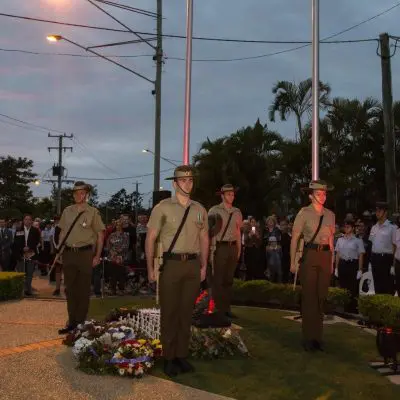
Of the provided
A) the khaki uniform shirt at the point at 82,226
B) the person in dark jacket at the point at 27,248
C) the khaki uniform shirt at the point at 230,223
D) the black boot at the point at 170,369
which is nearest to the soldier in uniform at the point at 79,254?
the khaki uniform shirt at the point at 82,226

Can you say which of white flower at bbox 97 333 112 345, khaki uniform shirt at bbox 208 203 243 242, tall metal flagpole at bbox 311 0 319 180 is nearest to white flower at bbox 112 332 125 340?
white flower at bbox 97 333 112 345

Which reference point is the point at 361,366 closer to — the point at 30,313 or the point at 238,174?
the point at 30,313

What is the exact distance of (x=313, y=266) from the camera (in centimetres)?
699

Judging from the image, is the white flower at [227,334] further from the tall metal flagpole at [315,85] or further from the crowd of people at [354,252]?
the crowd of people at [354,252]

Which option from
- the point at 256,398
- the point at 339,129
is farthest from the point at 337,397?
the point at 339,129

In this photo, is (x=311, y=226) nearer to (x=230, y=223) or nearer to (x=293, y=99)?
(x=230, y=223)

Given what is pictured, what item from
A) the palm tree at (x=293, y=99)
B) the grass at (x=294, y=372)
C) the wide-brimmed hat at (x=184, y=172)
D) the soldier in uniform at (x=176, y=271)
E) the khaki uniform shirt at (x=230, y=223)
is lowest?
the grass at (x=294, y=372)

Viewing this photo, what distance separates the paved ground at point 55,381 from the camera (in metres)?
4.90

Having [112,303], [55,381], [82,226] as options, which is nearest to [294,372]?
[55,381]

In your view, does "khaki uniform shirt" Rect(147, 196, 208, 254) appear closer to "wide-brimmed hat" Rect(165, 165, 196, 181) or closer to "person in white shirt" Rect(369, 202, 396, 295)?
"wide-brimmed hat" Rect(165, 165, 196, 181)

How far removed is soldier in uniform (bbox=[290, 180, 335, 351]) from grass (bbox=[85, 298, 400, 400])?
0.36 meters

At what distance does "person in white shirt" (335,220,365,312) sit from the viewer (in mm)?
10059

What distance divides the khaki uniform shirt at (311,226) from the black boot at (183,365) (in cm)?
228

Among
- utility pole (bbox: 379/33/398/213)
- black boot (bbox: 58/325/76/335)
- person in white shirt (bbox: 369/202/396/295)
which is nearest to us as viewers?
black boot (bbox: 58/325/76/335)
